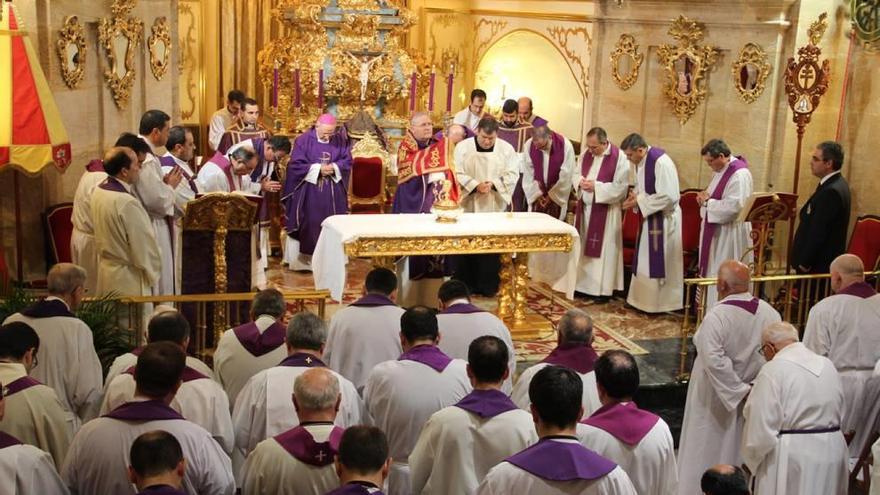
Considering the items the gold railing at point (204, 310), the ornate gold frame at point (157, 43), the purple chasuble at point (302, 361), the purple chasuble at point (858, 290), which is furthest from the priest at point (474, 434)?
the ornate gold frame at point (157, 43)

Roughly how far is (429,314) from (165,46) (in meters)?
7.38

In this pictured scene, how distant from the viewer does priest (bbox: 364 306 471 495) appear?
19.8ft

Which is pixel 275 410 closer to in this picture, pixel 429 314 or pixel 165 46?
pixel 429 314

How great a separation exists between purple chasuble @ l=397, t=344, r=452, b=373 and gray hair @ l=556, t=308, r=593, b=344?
27.1 inches

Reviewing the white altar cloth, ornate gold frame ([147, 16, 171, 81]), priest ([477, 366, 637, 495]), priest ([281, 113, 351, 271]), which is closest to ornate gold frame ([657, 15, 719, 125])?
the white altar cloth

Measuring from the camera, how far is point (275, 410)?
5.79 metres

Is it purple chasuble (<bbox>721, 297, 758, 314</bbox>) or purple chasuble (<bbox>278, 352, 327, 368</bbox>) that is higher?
purple chasuble (<bbox>721, 297, 758, 314</bbox>)

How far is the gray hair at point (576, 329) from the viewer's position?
6309 mm

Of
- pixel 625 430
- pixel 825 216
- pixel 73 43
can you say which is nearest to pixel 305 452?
pixel 625 430

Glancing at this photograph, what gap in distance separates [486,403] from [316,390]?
890 millimetres

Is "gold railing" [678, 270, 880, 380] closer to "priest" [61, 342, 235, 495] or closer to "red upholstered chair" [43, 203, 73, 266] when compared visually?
"priest" [61, 342, 235, 495]

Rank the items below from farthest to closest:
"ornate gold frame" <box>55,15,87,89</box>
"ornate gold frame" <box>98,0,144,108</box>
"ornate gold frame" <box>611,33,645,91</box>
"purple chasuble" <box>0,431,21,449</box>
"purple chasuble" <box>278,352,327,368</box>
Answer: "ornate gold frame" <box>611,33,645,91</box>
"ornate gold frame" <box>98,0,144,108</box>
"ornate gold frame" <box>55,15,87,89</box>
"purple chasuble" <box>278,352,327,368</box>
"purple chasuble" <box>0,431,21,449</box>

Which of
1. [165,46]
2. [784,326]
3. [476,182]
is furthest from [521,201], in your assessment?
[784,326]

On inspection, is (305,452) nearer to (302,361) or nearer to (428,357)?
(302,361)
